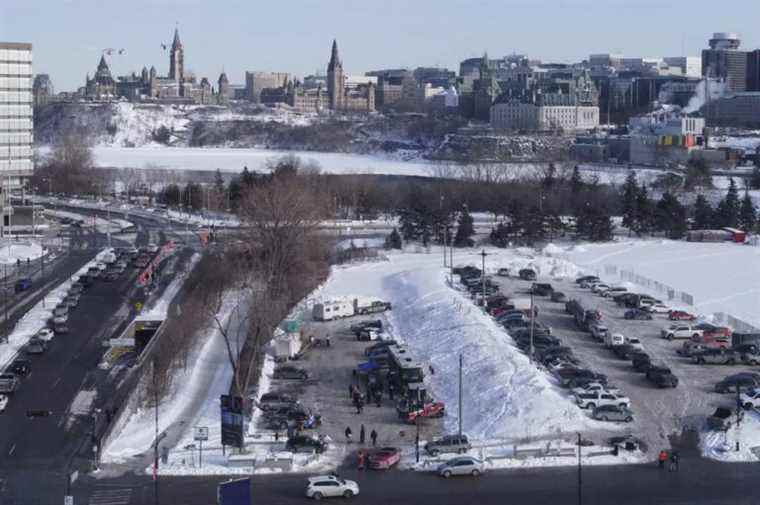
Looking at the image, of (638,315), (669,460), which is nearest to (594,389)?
(669,460)

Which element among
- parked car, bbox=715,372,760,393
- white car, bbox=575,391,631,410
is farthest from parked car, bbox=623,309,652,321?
white car, bbox=575,391,631,410

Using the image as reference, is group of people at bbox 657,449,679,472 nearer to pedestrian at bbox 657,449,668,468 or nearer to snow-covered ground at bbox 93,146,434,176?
pedestrian at bbox 657,449,668,468

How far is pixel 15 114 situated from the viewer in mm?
20609

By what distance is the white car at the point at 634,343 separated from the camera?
10.5 meters

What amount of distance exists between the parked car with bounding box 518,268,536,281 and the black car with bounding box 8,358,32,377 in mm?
6252

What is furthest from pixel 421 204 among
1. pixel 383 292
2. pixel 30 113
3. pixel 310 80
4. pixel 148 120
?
pixel 310 80

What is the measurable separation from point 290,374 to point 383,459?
8.51ft

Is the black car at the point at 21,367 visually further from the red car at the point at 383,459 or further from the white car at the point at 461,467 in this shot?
the white car at the point at 461,467

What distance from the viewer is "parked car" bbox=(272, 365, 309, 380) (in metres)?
9.83

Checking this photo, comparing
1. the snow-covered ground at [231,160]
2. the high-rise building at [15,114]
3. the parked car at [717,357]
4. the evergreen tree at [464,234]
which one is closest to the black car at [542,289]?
the parked car at [717,357]

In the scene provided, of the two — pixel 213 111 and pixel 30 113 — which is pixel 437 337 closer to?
pixel 30 113

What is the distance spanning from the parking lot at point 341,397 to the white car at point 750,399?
208cm

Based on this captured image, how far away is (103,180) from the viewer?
1161 inches

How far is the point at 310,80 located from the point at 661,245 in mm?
67357
